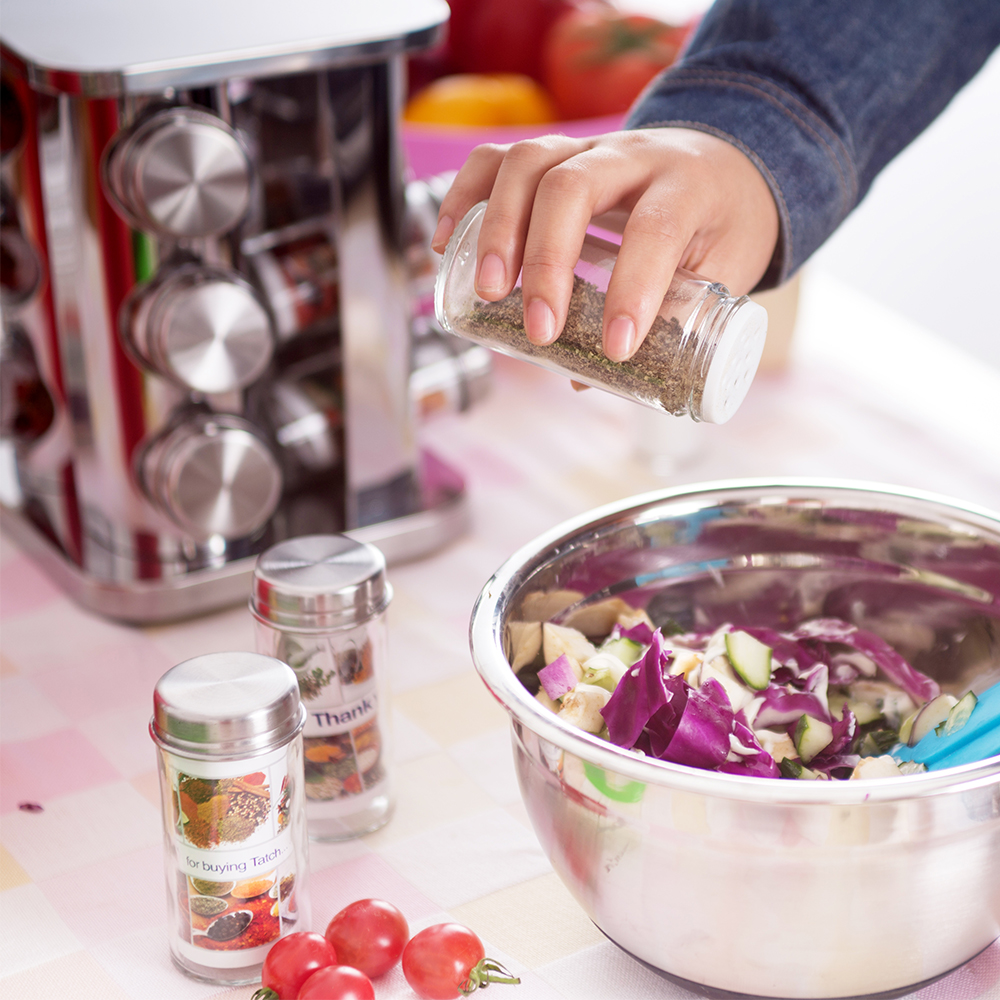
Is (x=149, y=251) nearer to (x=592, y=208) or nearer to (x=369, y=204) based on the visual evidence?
(x=369, y=204)

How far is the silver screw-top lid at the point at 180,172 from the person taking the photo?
2.52 ft

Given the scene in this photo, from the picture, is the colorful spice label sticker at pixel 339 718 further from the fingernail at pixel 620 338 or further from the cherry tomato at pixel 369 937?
the fingernail at pixel 620 338

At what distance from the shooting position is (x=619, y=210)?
682 millimetres

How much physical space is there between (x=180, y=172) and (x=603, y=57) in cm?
59

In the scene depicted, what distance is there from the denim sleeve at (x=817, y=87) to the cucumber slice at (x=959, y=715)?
0.29 m

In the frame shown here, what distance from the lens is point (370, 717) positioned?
70 centimetres

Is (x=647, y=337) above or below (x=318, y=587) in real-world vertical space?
above

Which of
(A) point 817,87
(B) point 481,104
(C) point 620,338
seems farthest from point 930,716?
(B) point 481,104

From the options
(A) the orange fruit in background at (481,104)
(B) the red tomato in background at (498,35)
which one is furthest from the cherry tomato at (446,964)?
(B) the red tomato in background at (498,35)

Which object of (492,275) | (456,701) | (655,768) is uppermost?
(492,275)

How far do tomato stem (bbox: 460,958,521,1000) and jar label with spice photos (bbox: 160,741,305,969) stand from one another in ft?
0.28

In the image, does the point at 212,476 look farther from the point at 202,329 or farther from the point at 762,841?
the point at 762,841

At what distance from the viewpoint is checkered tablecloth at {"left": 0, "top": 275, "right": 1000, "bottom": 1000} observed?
2.03 ft

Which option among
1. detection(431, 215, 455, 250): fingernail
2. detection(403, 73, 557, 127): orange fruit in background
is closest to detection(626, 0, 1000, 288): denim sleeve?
detection(431, 215, 455, 250): fingernail
